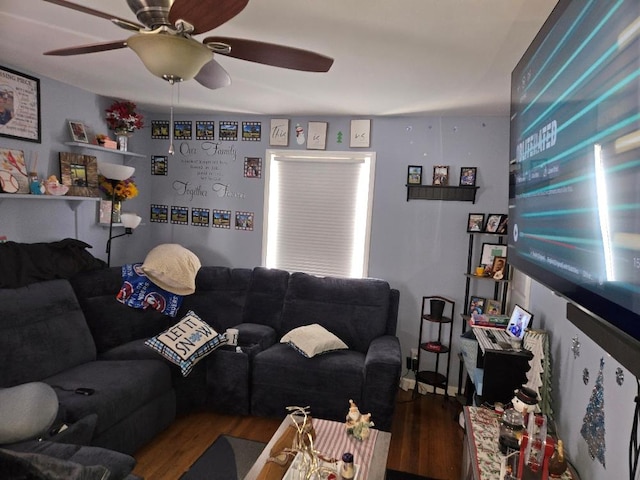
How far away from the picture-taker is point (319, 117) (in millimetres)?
3771

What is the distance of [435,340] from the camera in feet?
11.9

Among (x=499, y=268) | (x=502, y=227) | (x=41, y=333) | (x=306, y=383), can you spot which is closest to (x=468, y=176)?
(x=502, y=227)

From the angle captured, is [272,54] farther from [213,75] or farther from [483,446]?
[483,446]

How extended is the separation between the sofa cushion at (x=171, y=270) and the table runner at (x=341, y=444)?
5.72 feet

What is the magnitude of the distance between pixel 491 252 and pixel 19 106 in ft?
12.3

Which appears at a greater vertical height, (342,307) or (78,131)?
(78,131)

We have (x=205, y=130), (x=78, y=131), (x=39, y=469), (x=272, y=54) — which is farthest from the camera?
(x=205, y=130)

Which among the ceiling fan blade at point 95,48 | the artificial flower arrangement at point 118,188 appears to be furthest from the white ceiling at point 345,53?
the artificial flower arrangement at point 118,188

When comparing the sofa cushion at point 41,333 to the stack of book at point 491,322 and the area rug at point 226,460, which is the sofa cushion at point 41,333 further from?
the stack of book at point 491,322

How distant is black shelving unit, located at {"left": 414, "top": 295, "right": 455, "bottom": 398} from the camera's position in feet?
11.2

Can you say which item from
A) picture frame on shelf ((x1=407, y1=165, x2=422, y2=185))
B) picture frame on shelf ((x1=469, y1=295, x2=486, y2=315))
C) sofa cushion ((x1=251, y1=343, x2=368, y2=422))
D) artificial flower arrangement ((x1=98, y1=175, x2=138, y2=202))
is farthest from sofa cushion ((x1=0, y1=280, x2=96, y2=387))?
picture frame on shelf ((x1=469, y1=295, x2=486, y2=315))

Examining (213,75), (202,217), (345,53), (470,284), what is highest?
(345,53)

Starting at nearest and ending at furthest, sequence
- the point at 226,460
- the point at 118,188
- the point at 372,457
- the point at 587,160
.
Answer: the point at 587,160 → the point at 372,457 → the point at 226,460 → the point at 118,188

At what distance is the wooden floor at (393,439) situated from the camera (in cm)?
248
